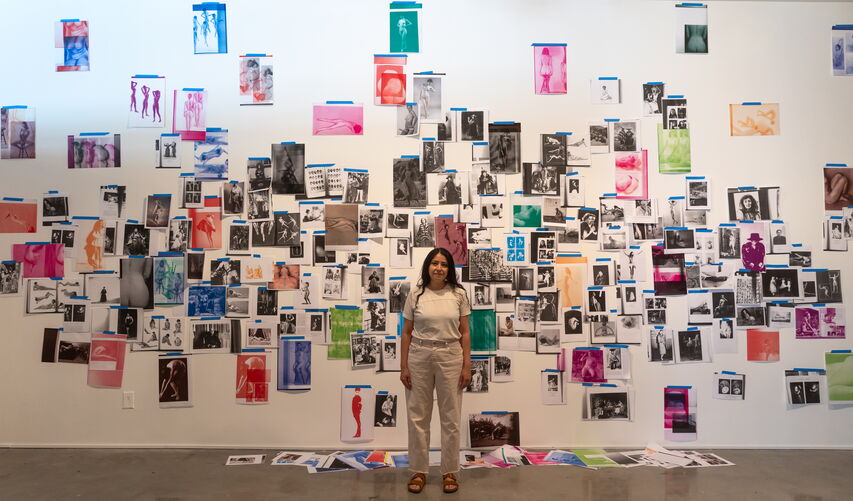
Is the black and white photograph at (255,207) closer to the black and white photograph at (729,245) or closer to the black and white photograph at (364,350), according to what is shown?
the black and white photograph at (364,350)

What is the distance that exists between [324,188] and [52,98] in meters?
2.05

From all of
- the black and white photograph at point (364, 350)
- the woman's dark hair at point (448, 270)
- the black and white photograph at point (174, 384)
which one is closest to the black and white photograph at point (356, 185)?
the woman's dark hair at point (448, 270)

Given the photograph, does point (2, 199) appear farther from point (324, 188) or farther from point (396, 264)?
point (396, 264)

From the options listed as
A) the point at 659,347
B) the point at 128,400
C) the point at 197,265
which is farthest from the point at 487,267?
the point at 128,400

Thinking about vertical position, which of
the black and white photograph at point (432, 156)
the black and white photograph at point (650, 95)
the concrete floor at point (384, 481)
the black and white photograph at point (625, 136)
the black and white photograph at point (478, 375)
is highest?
the black and white photograph at point (650, 95)

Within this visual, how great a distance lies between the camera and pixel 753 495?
324 centimetres

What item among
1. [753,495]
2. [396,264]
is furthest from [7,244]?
[753,495]

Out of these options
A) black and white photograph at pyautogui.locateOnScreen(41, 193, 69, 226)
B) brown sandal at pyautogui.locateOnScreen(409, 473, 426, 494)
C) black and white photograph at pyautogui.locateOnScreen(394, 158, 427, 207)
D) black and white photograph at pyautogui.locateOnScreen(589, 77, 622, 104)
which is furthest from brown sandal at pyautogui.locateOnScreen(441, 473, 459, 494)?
black and white photograph at pyautogui.locateOnScreen(41, 193, 69, 226)

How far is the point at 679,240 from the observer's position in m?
4.04

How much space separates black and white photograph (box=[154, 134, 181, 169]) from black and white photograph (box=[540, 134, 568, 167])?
2.54 m

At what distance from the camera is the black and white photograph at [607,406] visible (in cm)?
398

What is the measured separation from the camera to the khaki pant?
3.32 meters

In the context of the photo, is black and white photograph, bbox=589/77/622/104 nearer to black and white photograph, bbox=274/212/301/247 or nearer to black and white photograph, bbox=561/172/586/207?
black and white photograph, bbox=561/172/586/207

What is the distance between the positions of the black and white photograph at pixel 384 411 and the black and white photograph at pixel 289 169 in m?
1.52
